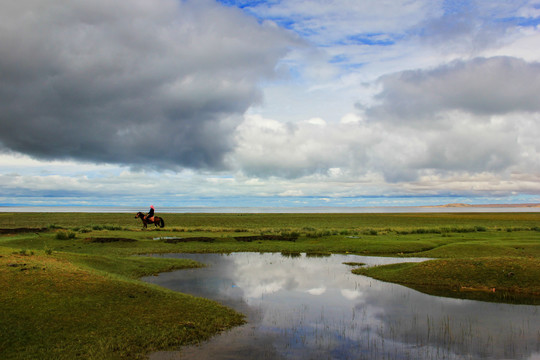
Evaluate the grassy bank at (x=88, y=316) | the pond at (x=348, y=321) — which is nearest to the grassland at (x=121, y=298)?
the grassy bank at (x=88, y=316)

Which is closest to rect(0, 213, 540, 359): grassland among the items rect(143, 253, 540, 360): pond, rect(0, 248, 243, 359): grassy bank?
rect(0, 248, 243, 359): grassy bank

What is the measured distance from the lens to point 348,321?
18188 millimetres

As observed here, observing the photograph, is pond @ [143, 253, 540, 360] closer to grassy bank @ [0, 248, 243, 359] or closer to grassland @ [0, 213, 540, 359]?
grassy bank @ [0, 248, 243, 359]

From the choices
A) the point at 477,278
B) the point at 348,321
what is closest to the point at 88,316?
the point at 348,321

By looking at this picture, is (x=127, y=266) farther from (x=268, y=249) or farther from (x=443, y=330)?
(x=443, y=330)

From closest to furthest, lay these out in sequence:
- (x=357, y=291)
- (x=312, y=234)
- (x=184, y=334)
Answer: (x=184, y=334) < (x=357, y=291) < (x=312, y=234)

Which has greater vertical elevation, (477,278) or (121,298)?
(121,298)

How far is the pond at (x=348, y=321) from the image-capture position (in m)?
14.4

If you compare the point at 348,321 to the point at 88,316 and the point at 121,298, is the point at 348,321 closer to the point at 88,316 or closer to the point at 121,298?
the point at 121,298

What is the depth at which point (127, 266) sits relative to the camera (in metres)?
30.4

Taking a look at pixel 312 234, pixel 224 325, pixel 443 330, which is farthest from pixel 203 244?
pixel 443 330

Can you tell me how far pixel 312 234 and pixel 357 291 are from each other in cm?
3293

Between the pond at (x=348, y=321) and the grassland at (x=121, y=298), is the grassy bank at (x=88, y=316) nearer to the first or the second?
the grassland at (x=121, y=298)

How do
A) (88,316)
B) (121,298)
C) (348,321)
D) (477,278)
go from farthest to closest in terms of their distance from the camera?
1. (477,278)
2. (121,298)
3. (348,321)
4. (88,316)
